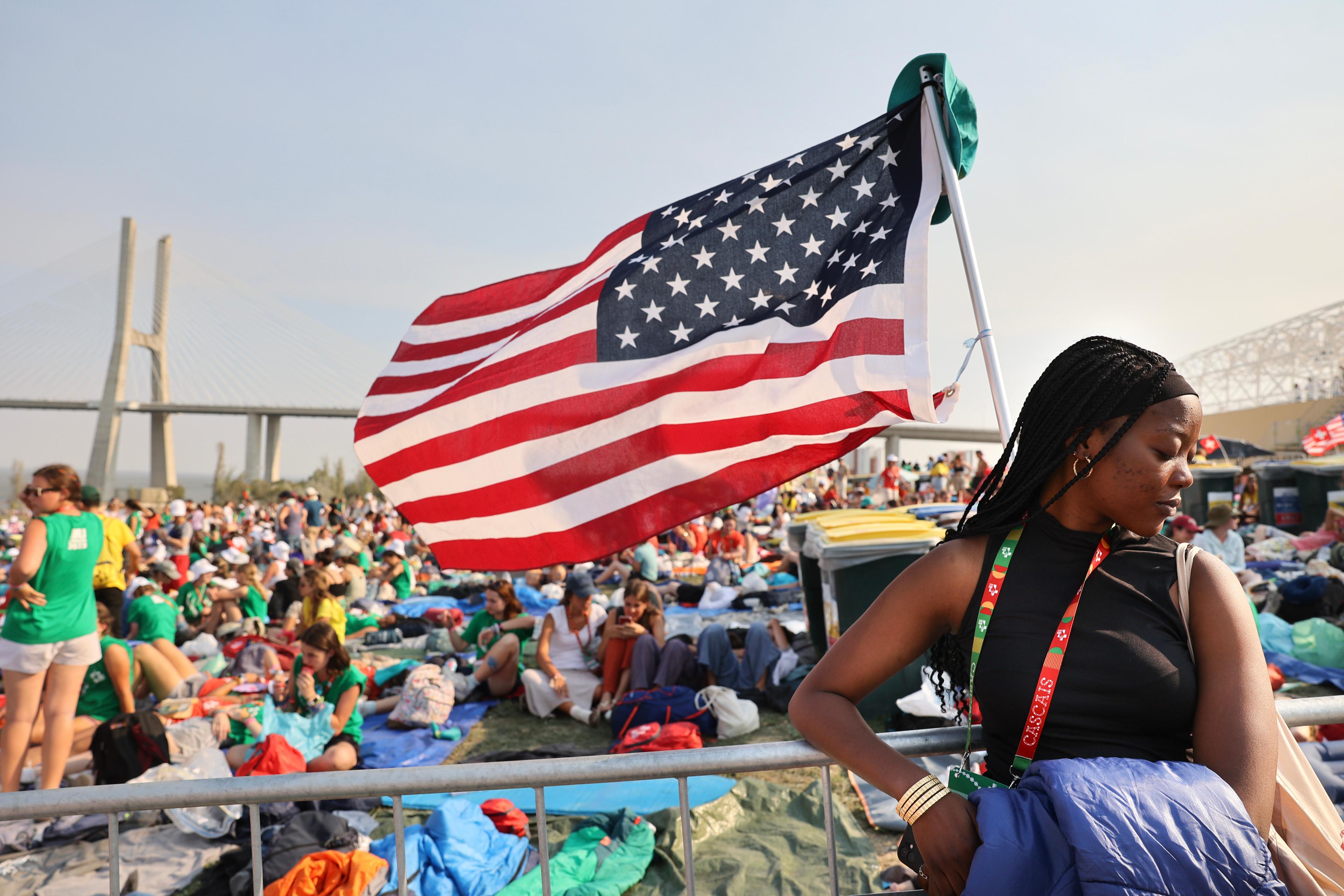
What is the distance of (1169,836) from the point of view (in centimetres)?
124

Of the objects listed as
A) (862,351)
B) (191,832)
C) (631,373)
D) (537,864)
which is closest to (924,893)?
(862,351)

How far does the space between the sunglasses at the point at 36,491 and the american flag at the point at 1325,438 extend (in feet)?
84.5

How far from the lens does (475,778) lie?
1991mm

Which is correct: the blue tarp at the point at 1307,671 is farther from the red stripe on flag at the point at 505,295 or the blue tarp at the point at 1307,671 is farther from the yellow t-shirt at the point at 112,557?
the yellow t-shirt at the point at 112,557

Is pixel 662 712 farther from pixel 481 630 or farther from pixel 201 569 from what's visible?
pixel 201 569

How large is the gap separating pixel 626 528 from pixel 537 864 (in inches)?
101

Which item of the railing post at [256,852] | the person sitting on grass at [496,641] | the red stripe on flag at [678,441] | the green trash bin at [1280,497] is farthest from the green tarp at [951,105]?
the green trash bin at [1280,497]

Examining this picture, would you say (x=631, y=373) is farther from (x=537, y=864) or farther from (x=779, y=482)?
(x=537, y=864)

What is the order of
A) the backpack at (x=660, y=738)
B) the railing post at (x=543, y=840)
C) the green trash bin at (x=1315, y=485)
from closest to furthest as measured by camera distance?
1. the railing post at (x=543, y=840)
2. the backpack at (x=660, y=738)
3. the green trash bin at (x=1315, y=485)

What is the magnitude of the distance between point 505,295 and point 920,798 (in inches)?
113

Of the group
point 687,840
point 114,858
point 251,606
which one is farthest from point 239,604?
point 687,840

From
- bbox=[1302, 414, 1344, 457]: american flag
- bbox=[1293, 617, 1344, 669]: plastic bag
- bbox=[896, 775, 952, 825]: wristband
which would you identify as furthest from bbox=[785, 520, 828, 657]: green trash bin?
bbox=[1302, 414, 1344, 457]: american flag

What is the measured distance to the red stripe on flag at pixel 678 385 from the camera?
2.97m

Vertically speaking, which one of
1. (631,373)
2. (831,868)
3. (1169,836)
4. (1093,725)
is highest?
(631,373)
